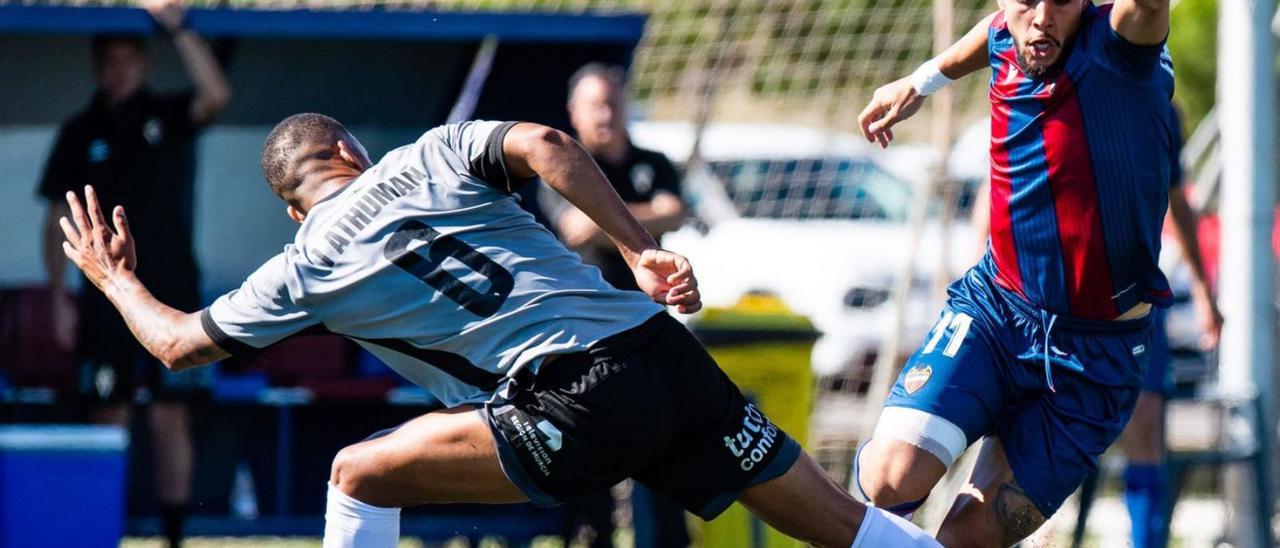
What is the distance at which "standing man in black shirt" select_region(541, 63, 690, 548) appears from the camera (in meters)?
6.89

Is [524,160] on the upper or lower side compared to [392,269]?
upper

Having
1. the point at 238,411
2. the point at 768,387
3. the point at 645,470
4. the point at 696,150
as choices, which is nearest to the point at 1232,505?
the point at 768,387

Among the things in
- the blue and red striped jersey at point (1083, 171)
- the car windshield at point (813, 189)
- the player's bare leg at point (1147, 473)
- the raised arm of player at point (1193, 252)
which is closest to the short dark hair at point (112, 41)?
the blue and red striped jersey at point (1083, 171)

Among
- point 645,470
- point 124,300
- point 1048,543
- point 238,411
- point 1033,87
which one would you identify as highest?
point 1033,87

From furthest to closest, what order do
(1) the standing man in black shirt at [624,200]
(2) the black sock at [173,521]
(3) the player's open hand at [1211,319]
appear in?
(2) the black sock at [173,521] → (1) the standing man in black shirt at [624,200] → (3) the player's open hand at [1211,319]

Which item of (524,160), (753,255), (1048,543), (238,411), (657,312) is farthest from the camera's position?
(753,255)

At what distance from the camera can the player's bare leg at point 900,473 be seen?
488cm

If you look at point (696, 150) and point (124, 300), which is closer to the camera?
point (124, 300)

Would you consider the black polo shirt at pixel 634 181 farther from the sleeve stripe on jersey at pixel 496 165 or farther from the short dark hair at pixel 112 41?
the sleeve stripe on jersey at pixel 496 165

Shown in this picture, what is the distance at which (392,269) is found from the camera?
427 centimetres

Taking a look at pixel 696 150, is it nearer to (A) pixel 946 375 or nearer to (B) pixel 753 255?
(B) pixel 753 255

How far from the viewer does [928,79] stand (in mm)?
5160

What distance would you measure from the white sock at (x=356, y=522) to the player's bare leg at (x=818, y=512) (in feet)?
2.95

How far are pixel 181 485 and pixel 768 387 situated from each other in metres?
2.38
